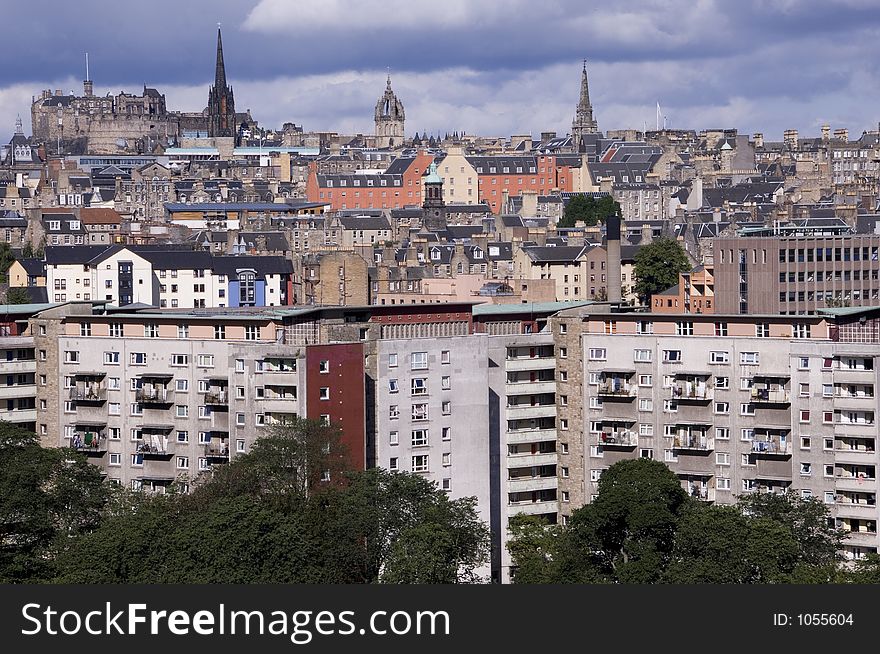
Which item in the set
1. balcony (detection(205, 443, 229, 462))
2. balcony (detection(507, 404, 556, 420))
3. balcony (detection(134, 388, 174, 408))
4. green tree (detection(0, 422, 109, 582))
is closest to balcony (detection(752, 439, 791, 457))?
balcony (detection(507, 404, 556, 420))

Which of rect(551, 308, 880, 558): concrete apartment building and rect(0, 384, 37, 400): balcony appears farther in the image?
rect(0, 384, 37, 400): balcony

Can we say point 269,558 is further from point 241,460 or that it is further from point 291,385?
point 291,385

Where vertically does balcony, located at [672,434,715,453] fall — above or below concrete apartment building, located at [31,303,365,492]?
below

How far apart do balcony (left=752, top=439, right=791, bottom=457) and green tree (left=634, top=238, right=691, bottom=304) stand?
69673 mm

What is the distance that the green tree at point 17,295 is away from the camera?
12712cm

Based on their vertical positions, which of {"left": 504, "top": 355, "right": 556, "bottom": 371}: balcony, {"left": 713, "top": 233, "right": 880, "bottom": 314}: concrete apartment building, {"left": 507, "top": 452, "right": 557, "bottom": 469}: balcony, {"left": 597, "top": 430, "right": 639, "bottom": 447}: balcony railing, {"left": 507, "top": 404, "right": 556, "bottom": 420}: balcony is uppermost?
{"left": 713, "top": 233, "right": 880, "bottom": 314}: concrete apartment building

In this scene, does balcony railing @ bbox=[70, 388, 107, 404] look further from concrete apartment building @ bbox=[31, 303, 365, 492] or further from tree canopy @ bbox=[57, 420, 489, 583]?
tree canopy @ bbox=[57, 420, 489, 583]

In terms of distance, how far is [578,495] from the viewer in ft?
257

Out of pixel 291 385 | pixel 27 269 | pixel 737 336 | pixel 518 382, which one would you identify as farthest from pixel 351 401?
pixel 27 269

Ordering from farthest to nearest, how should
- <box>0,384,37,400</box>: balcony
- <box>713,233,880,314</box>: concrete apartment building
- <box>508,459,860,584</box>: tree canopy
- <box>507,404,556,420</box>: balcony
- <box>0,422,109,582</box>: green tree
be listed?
<box>713,233,880,314</box>: concrete apartment building < <box>0,384,37,400</box>: balcony < <box>507,404,556,420</box>: balcony < <box>0,422,109,582</box>: green tree < <box>508,459,860,584</box>: tree canopy

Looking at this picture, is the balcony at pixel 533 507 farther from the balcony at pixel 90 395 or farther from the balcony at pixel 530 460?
the balcony at pixel 90 395

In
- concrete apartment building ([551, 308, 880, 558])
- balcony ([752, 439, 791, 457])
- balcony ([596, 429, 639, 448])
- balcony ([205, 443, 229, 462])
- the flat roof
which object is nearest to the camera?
concrete apartment building ([551, 308, 880, 558])

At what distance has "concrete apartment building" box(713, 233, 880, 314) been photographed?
114062mm

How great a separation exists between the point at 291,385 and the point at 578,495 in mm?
10761
